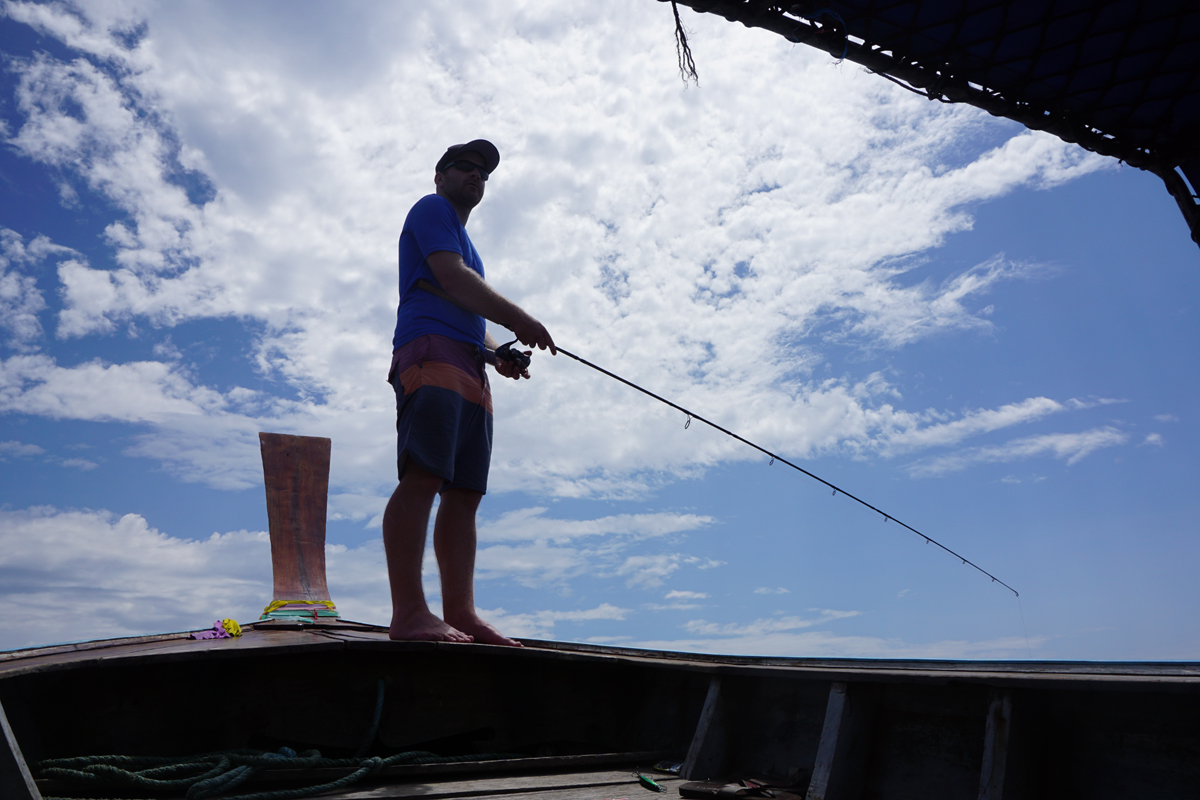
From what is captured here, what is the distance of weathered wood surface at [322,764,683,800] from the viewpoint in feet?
7.26

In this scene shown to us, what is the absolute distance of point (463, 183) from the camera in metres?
3.91

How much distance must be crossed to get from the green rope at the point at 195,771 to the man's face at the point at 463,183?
2.73 meters

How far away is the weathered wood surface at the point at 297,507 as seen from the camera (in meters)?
5.49

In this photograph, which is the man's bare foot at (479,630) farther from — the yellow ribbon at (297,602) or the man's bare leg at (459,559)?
the yellow ribbon at (297,602)

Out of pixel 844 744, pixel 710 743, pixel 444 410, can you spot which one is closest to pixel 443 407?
pixel 444 410

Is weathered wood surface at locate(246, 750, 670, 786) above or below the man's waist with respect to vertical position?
below

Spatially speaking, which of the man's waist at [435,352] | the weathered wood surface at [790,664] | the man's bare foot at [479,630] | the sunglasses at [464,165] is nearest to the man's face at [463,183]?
the sunglasses at [464,165]

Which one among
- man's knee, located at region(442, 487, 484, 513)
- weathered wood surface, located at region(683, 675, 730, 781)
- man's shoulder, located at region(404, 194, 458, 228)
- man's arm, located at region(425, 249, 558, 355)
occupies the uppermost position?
man's shoulder, located at region(404, 194, 458, 228)

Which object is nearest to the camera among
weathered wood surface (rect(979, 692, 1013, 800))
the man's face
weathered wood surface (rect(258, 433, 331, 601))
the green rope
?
weathered wood surface (rect(979, 692, 1013, 800))

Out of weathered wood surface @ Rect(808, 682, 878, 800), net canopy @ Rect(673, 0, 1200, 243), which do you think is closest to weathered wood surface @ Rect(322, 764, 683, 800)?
weathered wood surface @ Rect(808, 682, 878, 800)

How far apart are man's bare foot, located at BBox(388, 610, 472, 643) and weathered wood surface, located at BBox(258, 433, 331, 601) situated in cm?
254

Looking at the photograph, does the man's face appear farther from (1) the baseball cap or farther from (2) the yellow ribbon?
(2) the yellow ribbon

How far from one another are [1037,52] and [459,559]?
4931mm

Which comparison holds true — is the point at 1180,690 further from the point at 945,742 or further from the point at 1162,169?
the point at 1162,169
